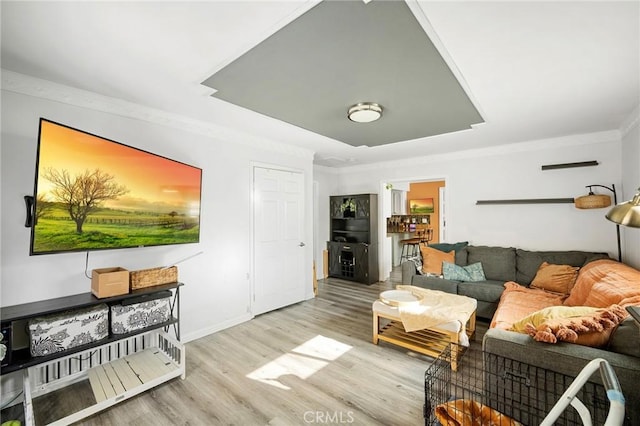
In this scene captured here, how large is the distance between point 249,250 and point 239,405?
1897 millimetres

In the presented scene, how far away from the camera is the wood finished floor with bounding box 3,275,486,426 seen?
6.28 feet

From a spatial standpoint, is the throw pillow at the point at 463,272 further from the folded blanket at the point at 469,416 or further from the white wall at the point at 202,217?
the folded blanket at the point at 469,416

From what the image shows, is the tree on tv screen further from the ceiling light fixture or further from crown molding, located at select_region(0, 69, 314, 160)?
the ceiling light fixture

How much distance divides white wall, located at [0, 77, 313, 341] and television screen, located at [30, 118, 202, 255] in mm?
393

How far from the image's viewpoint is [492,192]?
4.30m

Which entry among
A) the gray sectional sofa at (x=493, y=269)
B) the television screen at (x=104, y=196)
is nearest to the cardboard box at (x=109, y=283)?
the television screen at (x=104, y=196)

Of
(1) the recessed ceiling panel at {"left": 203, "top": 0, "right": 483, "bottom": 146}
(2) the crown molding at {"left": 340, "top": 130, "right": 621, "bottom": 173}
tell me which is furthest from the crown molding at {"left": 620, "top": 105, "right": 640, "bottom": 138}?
(1) the recessed ceiling panel at {"left": 203, "top": 0, "right": 483, "bottom": 146}

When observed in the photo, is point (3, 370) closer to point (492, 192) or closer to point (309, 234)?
point (309, 234)

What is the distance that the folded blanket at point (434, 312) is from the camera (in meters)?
2.54

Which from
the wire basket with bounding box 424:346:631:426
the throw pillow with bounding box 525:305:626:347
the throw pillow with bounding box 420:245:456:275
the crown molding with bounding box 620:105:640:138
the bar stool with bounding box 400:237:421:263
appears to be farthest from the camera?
the bar stool with bounding box 400:237:421:263

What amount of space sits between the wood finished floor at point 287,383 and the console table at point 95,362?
11 centimetres

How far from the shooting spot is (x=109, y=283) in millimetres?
2107

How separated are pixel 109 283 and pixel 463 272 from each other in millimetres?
4014

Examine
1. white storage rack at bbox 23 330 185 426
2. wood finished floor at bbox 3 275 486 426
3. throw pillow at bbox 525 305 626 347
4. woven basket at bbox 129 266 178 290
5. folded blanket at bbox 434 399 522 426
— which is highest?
woven basket at bbox 129 266 178 290
